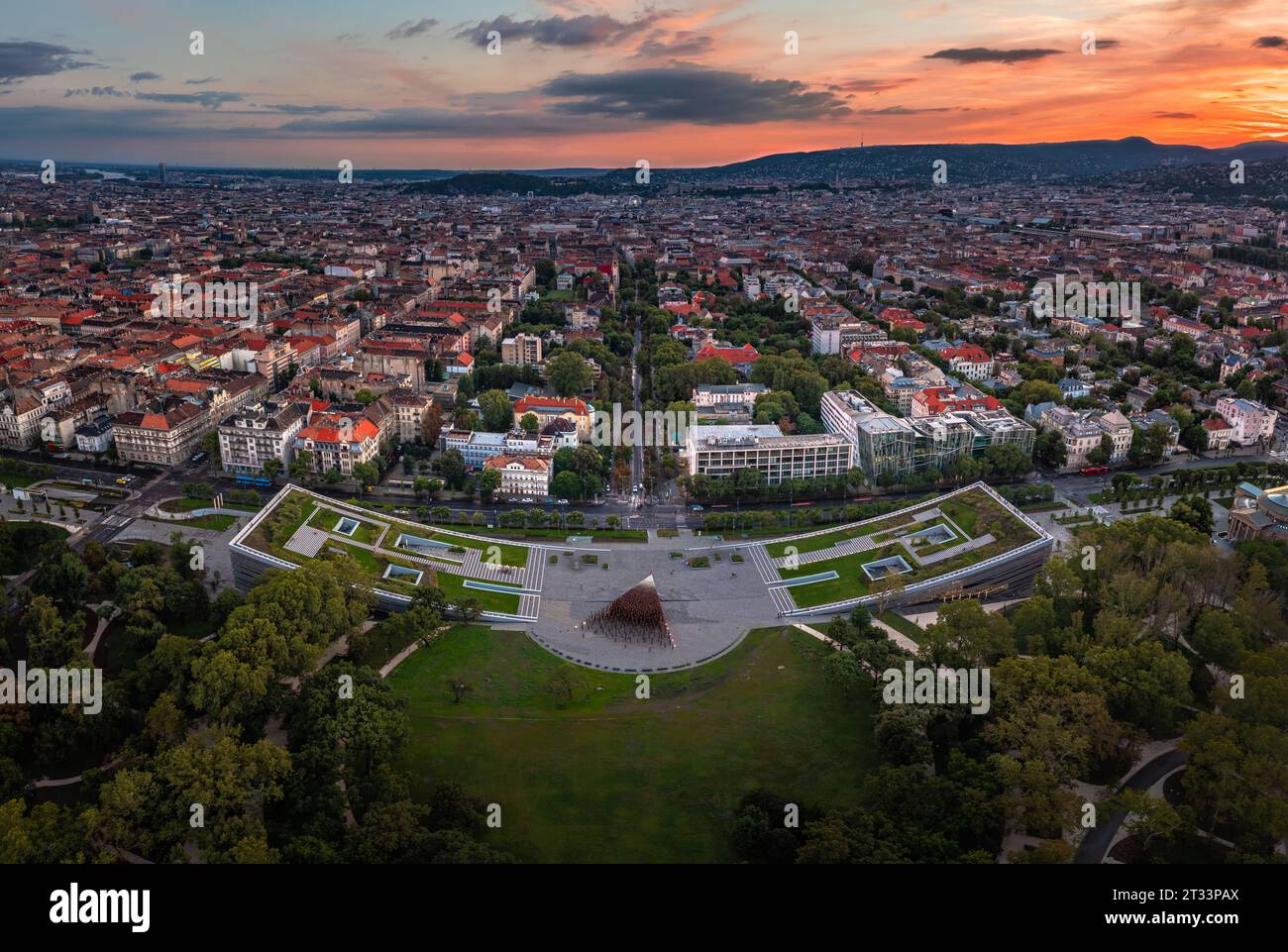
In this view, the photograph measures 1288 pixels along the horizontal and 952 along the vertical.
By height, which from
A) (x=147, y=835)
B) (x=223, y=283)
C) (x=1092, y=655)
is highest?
(x=223, y=283)

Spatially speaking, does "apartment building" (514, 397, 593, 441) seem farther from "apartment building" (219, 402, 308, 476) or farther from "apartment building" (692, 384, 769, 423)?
"apartment building" (219, 402, 308, 476)

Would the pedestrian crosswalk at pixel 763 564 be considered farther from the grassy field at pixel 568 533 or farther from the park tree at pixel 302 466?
the park tree at pixel 302 466

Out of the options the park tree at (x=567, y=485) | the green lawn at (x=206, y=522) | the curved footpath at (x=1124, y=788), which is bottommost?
the curved footpath at (x=1124, y=788)

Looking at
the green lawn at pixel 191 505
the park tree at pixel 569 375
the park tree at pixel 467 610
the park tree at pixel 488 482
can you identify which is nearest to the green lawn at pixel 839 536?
the park tree at pixel 467 610

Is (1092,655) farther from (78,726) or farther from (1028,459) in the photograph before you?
(78,726)

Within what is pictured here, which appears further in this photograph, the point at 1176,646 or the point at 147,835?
the point at 1176,646

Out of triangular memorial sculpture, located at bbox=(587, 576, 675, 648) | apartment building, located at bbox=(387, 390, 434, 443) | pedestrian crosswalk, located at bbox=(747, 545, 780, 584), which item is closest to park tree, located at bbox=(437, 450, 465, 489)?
apartment building, located at bbox=(387, 390, 434, 443)

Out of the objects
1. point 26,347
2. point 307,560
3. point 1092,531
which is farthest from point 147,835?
point 26,347
